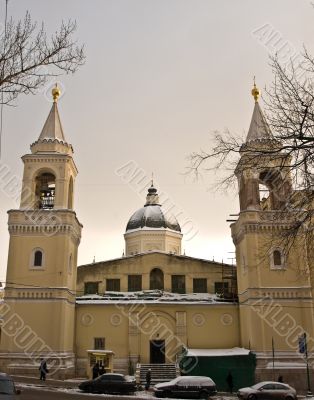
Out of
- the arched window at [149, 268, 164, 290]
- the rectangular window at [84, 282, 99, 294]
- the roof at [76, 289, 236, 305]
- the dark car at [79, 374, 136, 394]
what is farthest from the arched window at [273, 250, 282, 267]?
the rectangular window at [84, 282, 99, 294]

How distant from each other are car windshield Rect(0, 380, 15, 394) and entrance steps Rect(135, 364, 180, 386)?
54.1 ft

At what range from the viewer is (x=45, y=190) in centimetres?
3266

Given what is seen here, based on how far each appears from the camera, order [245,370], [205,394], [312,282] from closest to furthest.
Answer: [205,394] < [245,370] < [312,282]

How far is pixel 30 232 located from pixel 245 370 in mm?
15278

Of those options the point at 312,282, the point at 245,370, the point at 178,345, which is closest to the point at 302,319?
the point at 312,282

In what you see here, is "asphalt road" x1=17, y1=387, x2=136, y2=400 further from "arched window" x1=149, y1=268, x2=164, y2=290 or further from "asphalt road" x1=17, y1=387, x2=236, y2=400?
"arched window" x1=149, y1=268, x2=164, y2=290

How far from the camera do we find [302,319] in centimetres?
2878

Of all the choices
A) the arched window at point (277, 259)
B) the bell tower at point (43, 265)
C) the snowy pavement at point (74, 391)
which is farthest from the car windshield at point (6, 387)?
the arched window at point (277, 259)

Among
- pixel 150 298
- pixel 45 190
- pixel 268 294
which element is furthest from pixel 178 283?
pixel 45 190

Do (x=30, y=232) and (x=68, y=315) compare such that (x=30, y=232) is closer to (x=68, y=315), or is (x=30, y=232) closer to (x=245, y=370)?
(x=68, y=315)

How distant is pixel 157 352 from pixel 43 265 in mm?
9574

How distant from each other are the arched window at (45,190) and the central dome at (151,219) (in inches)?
520

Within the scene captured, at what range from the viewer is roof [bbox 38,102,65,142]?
32.9 m

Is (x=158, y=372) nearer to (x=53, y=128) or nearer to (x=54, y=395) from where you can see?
(x=54, y=395)
